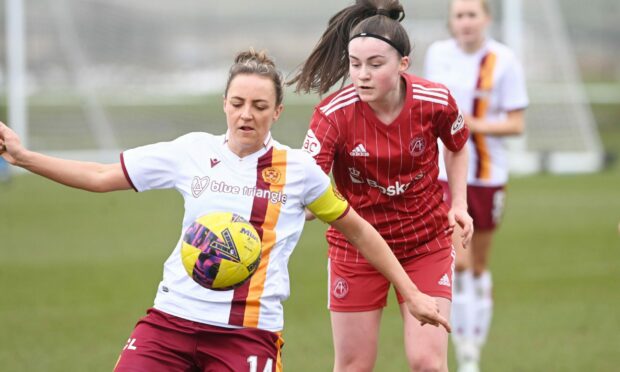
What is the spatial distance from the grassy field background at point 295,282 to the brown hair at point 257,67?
3.03 m

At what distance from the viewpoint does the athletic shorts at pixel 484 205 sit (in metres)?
7.57

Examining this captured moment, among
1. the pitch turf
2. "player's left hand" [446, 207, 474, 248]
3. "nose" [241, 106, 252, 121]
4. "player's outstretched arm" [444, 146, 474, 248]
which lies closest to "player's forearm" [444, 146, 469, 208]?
"player's outstretched arm" [444, 146, 474, 248]

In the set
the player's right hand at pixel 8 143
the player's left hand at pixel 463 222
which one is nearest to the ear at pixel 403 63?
the player's left hand at pixel 463 222

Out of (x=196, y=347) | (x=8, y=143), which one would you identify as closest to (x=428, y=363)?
(x=196, y=347)

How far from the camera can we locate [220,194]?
433 centimetres

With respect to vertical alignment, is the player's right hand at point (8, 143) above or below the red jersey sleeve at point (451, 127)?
below

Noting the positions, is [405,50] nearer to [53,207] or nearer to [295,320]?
[295,320]

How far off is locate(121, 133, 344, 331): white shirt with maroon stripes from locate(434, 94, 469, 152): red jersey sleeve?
946 mm

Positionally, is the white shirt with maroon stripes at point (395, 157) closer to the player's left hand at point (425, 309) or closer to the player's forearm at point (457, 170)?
the player's forearm at point (457, 170)

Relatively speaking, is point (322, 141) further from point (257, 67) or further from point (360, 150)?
point (257, 67)

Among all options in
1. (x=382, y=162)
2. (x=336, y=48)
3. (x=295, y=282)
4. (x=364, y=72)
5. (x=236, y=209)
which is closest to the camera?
(x=236, y=209)

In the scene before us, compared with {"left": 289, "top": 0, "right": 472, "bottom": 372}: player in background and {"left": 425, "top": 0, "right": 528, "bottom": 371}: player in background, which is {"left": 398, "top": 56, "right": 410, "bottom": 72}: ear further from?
{"left": 425, "top": 0, "right": 528, "bottom": 371}: player in background

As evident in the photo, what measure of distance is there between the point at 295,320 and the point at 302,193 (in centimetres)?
447

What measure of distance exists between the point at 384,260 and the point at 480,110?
10.7 feet
